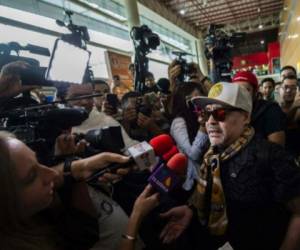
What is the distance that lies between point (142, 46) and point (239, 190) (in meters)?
1.43

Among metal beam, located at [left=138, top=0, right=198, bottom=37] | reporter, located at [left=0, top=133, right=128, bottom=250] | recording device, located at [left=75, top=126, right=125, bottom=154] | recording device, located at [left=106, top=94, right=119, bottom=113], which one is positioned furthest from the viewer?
metal beam, located at [left=138, top=0, right=198, bottom=37]

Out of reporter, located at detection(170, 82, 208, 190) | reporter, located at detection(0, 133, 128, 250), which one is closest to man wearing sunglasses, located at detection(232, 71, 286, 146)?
reporter, located at detection(170, 82, 208, 190)

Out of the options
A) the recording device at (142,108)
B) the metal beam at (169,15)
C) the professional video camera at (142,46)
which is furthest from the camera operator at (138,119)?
the metal beam at (169,15)

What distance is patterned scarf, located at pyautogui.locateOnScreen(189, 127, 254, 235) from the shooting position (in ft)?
3.64

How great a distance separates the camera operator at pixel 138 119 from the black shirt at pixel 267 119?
2.11 ft

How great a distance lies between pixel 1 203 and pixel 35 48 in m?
0.94

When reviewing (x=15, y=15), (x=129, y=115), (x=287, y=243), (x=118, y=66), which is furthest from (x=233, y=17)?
(x=287, y=243)

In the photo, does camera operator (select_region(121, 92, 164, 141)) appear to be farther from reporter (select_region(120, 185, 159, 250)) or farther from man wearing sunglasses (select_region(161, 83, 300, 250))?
reporter (select_region(120, 185, 159, 250))

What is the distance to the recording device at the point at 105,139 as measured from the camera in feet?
3.44

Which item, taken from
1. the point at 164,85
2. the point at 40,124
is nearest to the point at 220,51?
the point at 164,85

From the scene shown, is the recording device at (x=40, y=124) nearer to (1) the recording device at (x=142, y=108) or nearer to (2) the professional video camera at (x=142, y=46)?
(1) the recording device at (x=142, y=108)

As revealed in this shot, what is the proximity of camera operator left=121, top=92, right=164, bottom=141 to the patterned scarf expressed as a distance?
660 mm

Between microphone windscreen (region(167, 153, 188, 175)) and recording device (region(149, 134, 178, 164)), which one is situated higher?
recording device (region(149, 134, 178, 164))

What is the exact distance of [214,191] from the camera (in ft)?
3.67
